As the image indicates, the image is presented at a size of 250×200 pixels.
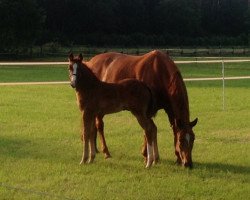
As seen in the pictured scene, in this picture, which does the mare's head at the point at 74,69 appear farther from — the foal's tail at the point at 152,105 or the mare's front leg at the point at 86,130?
the foal's tail at the point at 152,105

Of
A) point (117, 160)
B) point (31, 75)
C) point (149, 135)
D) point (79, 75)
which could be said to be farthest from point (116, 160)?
point (31, 75)

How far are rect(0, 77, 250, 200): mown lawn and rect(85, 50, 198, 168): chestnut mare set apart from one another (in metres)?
0.43

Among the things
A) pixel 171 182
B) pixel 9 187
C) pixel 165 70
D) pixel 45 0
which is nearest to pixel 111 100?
pixel 165 70

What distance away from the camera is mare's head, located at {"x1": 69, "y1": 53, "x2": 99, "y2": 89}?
8.84m

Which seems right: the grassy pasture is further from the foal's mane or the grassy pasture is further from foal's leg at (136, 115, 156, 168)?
the foal's mane

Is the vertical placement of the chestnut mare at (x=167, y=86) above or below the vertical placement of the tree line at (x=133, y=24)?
above

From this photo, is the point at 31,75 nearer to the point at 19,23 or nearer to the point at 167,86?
the point at 167,86

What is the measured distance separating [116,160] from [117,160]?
0.06 ft

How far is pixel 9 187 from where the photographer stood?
748 cm

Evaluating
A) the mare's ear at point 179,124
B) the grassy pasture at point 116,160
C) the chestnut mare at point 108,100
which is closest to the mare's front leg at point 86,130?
the chestnut mare at point 108,100

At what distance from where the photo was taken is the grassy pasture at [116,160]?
7504 mm

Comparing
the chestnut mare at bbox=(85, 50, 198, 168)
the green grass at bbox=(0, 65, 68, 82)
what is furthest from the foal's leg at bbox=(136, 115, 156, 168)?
the green grass at bbox=(0, 65, 68, 82)

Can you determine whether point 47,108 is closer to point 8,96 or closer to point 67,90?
point 8,96

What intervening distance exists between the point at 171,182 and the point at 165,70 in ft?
7.50
